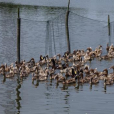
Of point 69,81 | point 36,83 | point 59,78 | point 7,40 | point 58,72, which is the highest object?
point 7,40

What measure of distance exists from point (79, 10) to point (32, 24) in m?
19.8

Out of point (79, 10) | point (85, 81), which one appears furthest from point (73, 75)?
point (79, 10)

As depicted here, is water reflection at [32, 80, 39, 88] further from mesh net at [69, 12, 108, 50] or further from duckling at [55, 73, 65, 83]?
mesh net at [69, 12, 108, 50]

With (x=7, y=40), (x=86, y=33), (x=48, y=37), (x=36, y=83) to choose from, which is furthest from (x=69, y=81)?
(x=86, y=33)

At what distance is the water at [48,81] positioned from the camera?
21922 mm

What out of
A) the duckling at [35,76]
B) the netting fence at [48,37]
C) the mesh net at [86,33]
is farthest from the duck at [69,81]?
the mesh net at [86,33]

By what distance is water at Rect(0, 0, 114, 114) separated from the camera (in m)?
21.9

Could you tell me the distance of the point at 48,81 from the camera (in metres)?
26.8

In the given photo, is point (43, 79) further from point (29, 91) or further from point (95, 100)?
point (95, 100)

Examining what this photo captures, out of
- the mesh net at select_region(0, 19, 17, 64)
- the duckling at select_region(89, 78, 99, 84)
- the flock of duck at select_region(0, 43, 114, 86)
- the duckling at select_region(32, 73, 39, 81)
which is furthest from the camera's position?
the mesh net at select_region(0, 19, 17, 64)

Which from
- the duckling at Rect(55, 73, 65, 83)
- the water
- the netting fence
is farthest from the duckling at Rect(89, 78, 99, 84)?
the netting fence

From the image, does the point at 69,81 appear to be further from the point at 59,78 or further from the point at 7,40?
the point at 7,40

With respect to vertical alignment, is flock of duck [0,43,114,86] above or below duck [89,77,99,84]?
above

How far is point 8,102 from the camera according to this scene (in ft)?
74.5
